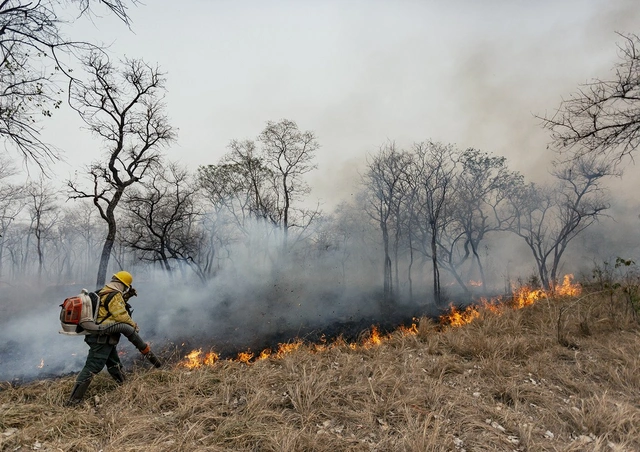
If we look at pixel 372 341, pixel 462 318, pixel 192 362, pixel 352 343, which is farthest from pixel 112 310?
pixel 462 318

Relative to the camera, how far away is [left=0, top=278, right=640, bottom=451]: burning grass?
2.73m

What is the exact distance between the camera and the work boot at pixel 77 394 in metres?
3.70

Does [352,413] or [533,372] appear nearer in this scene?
[352,413]

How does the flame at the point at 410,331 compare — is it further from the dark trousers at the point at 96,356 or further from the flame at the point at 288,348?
the dark trousers at the point at 96,356

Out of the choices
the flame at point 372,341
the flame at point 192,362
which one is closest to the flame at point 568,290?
the flame at point 372,341

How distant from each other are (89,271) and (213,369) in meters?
57.1

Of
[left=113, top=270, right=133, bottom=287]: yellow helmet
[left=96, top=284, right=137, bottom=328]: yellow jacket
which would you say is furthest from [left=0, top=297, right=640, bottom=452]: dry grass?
[left=113, top=270, right=133, bottom=287]: yellow helmet

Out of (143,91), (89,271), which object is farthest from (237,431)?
(89,271)

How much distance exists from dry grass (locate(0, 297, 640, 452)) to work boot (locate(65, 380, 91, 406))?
0.13 m

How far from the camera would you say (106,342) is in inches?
160

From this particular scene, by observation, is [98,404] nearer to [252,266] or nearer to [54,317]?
[54,317]

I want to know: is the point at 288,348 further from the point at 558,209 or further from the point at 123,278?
the point at 558,209

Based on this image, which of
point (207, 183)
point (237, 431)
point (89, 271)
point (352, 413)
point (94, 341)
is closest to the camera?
point (237, 431)

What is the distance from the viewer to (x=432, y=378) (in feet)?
13.4
